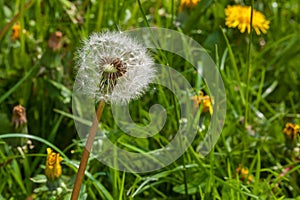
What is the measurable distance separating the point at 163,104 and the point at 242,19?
38cm

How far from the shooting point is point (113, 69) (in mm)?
968

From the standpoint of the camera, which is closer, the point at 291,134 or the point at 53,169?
the point at 53,169

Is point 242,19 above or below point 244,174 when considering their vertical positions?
above

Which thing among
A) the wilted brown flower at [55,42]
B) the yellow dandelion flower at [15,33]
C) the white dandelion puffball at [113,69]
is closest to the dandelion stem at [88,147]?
the white dandelion puffball at [113,69]

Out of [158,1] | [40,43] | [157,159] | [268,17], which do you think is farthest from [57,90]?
[268,17]

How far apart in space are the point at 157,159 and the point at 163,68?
10.3 inches

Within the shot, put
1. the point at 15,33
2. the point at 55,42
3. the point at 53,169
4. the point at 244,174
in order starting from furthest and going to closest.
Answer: the point at 15,33 < the point at 55,42 < the point at 244,174 < the point at 53,169

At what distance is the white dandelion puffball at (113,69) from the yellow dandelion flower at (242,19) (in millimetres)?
680

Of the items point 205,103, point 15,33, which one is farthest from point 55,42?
point 205,103

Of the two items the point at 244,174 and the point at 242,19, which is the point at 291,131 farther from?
the point at 242,19

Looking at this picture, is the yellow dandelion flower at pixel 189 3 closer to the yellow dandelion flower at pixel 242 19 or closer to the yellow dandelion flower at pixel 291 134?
the yellow dandelion flower at pixel 242 19

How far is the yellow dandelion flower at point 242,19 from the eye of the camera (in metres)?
1.71

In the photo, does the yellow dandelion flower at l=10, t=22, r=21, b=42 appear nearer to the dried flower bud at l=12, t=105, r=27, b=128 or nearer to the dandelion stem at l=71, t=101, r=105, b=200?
the dried flower bud at l=12, t=105, r=27, b=128

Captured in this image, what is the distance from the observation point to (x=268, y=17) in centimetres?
190
